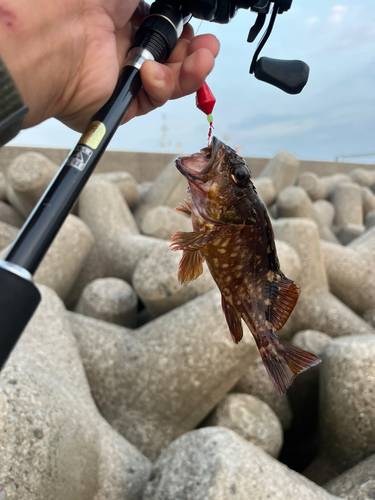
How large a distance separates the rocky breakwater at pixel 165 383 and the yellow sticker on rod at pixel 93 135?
16.9 inches

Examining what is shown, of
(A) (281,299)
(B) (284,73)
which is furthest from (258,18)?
(A) (281,299)

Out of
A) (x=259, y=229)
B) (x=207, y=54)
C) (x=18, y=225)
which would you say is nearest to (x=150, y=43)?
(x=207, y=54)

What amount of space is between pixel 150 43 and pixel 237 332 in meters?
0.34

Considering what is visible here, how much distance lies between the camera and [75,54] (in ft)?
1.73

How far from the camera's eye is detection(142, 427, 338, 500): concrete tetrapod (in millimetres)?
654

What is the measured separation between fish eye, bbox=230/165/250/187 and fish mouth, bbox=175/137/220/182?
25mm

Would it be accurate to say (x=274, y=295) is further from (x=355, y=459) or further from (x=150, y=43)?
(x=355, y=459)

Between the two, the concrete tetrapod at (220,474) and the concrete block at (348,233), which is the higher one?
the concrete block at (348,233)

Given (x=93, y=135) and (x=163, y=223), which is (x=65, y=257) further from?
(x=93, y=135)

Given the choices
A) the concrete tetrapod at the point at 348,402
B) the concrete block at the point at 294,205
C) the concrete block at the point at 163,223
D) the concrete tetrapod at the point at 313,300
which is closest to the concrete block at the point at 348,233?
the concrete block at the point at 294,205

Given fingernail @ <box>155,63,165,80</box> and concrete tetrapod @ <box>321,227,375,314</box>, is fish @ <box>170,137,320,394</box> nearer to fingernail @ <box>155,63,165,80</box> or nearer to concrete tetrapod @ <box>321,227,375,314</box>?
fingernail @ <box>155,63,165,80</box>

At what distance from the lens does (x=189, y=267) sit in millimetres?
436

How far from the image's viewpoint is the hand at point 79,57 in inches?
→ 16.9

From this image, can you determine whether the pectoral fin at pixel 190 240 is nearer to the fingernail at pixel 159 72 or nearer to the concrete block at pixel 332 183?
the fingernail at pixel 159 72
